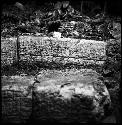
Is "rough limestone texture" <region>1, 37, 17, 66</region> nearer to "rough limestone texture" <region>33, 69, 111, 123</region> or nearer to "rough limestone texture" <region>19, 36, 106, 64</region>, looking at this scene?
"rough limestone texture" <region>19, 36, 106, 64</region>

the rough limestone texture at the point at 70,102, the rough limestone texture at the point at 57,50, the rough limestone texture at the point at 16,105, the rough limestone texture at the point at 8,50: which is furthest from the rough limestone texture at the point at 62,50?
the rough limestone texture at the point at 16,105

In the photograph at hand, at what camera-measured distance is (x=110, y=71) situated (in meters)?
3.09

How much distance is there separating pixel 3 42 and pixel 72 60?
1.03 metres

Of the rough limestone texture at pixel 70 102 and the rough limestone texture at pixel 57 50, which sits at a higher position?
the rough limestone texture at pixel 57 50

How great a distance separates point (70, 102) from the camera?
8.03 ft

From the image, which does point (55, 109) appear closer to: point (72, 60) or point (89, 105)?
point (89, 105)

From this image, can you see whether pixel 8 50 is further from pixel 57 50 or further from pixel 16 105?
pixel 16 105

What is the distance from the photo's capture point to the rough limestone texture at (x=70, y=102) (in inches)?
95.9

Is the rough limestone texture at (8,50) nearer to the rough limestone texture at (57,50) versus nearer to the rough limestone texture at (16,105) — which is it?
the rough limestone texture at (57,50)

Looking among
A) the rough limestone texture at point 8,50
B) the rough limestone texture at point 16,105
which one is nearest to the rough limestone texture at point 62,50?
the rough limestone texture at point 8,50

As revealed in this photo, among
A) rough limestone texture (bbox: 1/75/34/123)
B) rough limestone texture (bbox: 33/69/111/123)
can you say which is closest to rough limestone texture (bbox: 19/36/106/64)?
rough limestone texture (bbox: 33/69/111/123)

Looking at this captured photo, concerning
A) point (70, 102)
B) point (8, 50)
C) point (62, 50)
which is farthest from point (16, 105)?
point (62, 50)

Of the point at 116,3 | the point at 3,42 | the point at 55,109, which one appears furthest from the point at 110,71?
the point at 3,42

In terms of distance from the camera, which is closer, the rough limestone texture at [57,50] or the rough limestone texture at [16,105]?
the rough limestone texture at [16,105]
